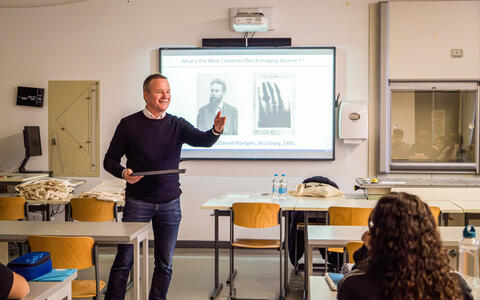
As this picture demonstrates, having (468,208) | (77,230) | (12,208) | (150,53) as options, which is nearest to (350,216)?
(468,208)

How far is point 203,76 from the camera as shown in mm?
5887

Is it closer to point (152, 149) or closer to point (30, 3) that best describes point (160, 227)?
point (152, 149)

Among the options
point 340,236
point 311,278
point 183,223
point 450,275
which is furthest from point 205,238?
point 450,275

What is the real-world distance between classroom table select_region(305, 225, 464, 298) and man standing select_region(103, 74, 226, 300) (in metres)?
0.90

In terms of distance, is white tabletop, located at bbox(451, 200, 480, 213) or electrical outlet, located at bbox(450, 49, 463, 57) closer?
white tabletop, located at bbox(451, 200, 480, 213)

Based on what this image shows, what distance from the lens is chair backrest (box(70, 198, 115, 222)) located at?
416 cm

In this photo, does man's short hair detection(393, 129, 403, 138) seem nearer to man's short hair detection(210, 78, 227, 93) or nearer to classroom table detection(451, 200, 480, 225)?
classroom table detection(451, 200, 480, 225)

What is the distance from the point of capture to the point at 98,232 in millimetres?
2848

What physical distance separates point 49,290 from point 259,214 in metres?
2.31

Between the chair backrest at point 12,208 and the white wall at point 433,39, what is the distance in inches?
163

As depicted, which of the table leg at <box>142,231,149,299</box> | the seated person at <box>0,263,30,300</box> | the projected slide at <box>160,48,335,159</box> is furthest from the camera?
the projected slide at <box>160,48,335,159</box>

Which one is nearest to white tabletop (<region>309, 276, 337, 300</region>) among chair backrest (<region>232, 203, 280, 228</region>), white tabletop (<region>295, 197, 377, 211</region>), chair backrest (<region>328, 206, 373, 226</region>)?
chair backrest (<region>328, 206, 373, 226</region>)

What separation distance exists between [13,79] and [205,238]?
10.2ft

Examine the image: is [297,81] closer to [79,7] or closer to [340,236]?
[79,7]
